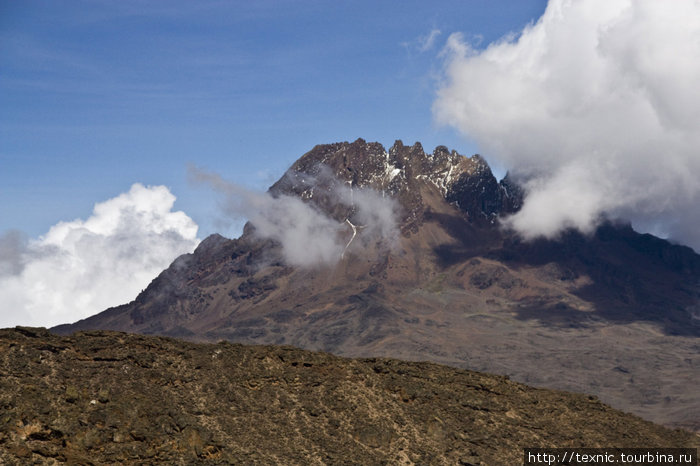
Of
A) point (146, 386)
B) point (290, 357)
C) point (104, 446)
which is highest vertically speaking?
point (290, 357)

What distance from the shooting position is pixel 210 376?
293ft

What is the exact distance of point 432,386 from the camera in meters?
95.6

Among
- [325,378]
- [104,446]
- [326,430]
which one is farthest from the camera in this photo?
[325,378]

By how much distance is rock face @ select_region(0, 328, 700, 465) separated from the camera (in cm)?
7488

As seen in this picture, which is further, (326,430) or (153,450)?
(326,430)

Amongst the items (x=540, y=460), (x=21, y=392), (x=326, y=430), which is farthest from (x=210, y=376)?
(x=540, y=460)

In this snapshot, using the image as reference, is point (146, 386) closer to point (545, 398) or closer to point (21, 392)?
point (21, 392)

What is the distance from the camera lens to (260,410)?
86.2 metres

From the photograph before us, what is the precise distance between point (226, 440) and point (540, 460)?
30.2m

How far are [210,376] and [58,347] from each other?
1491cm

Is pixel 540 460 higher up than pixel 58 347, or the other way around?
pixel 58 347

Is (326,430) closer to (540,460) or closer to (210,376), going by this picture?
(210,376)

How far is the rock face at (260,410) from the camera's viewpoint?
74.9m

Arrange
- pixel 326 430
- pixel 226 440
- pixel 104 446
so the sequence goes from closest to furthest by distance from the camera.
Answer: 1. pixel 104 446
2. pixel 226 440
3. pixel 326 430
